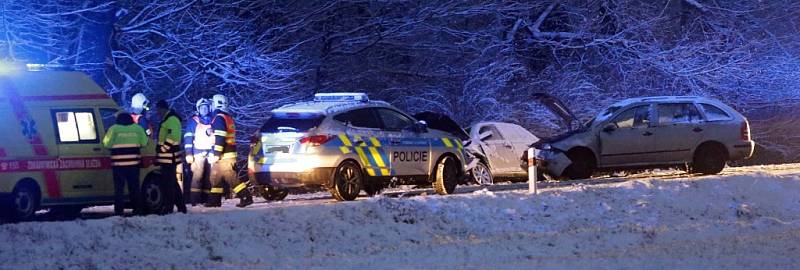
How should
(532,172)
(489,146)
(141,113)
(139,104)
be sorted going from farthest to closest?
1. (489,146)
2. (532,172)
3. (141,113)
4. (139,104)

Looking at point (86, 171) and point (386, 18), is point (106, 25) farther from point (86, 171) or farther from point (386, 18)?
point (86, 171)

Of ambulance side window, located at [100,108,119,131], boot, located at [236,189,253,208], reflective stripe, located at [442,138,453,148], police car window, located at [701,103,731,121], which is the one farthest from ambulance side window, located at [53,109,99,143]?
police car window, located at [701,103,731,121]

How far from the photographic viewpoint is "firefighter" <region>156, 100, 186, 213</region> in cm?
1538

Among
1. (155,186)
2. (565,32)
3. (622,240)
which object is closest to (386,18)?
(565,32)

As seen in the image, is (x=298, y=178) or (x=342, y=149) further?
(x=342, y=149)

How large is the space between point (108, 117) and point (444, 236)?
5248 millimetres

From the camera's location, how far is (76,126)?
15.3m

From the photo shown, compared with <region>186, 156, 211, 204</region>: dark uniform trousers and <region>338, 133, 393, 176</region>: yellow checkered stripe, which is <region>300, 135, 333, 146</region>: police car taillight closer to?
<region>338, 133, 393, 176</region>: yellow checkered stripe

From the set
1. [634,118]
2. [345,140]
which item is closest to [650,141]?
[634,118]

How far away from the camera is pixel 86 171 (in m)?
15.1

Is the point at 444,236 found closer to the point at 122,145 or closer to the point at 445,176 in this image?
the point at 122,145

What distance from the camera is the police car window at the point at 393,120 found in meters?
17.7

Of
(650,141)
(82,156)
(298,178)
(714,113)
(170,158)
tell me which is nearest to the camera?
(82,156)

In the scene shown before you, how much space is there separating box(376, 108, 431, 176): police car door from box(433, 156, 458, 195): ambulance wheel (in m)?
0.26
